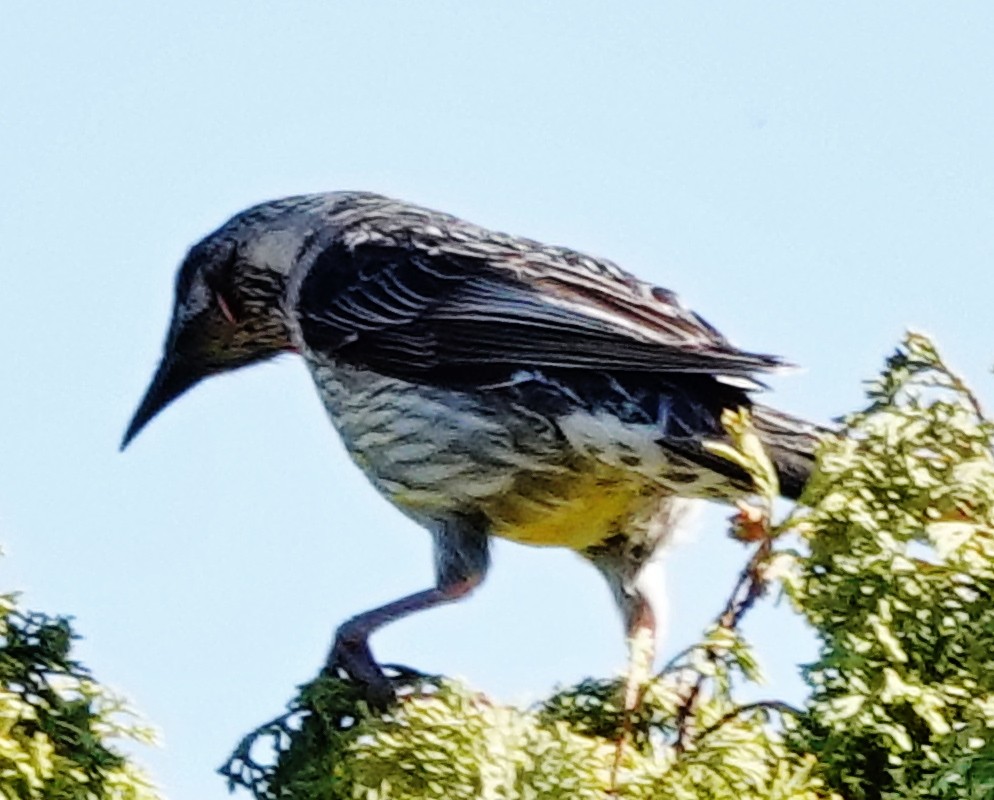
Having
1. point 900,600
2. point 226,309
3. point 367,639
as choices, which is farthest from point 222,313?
point 900,600

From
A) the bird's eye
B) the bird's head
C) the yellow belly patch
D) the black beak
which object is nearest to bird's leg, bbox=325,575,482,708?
the yellow belly patch

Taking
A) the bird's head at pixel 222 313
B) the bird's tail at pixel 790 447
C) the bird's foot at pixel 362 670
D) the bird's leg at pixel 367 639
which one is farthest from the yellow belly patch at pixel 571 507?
the bird's head at pixel 222 313

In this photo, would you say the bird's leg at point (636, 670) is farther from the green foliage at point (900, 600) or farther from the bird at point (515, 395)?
the bird at point (515, 395)

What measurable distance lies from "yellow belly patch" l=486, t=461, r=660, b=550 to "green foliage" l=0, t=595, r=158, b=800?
1.45 m

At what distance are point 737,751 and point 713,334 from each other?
1.69m

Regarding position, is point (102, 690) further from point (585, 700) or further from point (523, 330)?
point (523, 330)

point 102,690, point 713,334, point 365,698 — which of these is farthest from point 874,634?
point 713,334

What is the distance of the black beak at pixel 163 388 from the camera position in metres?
6.04

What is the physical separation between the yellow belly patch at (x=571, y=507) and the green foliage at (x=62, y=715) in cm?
145

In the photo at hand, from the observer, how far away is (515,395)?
15.2ft

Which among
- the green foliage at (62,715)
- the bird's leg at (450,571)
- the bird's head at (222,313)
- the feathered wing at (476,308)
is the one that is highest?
the bird's head at (222,313)

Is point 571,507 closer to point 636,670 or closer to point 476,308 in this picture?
point 476,308

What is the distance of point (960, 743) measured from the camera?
8.64 ft

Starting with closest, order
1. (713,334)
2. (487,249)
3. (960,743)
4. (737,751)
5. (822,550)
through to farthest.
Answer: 1. (960,743)
2. (737,751)
3. (822,550)
4. (713,334)
5. (487,249)
